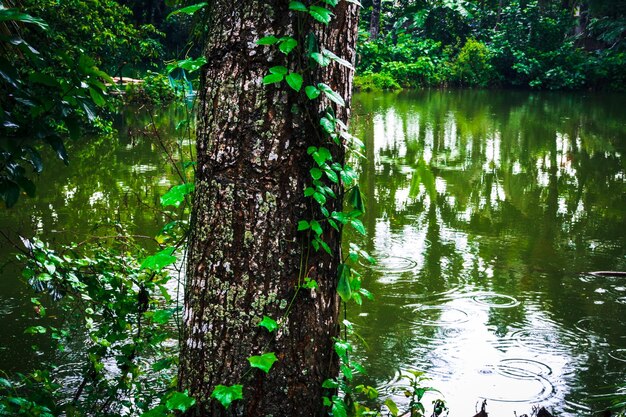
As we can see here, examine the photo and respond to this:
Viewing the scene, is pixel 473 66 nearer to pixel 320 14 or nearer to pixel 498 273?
pixel 498 273

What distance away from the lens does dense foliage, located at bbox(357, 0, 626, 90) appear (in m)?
24.3

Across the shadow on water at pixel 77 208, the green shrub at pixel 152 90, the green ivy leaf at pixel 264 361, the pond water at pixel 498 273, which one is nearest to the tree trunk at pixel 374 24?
the green shrub at pixel 152 90

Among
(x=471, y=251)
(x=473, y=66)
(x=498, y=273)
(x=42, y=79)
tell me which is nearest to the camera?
(x=42, y=79)

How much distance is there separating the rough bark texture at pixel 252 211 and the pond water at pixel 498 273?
15.3 inches

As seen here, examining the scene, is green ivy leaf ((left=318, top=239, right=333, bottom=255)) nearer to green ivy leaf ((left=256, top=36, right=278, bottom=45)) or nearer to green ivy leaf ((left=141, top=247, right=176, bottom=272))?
green ivy leaf ((left=141, top=247, right=176, bottom=272))

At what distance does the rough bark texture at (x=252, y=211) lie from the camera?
83.0 inches

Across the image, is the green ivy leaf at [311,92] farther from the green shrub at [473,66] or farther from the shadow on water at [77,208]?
the green shrub at [473,66]

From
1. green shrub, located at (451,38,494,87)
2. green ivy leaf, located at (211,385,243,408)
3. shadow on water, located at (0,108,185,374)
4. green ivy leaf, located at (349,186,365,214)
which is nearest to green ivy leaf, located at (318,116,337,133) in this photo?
green ivy leaf, located at (349,186,365,214)

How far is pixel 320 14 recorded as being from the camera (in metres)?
2.00

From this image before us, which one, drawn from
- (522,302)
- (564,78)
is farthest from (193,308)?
(564,78)

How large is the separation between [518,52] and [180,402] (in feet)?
82.7

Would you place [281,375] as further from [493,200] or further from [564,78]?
[564,78]

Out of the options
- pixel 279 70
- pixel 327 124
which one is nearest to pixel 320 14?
pixel 279 70

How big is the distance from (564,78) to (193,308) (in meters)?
24.2
